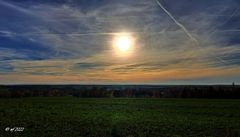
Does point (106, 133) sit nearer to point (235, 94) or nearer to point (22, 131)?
point (22, 131)

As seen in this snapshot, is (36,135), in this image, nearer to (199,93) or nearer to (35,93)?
(199,93)

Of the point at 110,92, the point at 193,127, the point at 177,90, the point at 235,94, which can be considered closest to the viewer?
the point at 193,127

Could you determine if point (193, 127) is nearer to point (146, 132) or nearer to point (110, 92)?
point (146, 132)

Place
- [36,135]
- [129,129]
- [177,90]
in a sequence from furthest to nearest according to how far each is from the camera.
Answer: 1. [177,90]
2. [129,129]
3. [36,135]

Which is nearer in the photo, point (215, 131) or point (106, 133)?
point (106, 133)

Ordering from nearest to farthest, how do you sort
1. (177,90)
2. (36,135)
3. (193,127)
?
1. (36,135)
2. (193,127)
3. (177,90)

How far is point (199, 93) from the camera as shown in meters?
113

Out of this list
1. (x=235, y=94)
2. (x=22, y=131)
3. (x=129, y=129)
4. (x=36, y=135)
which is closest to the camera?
(x=36, y=135)

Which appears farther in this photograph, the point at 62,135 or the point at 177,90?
the point at 177,90

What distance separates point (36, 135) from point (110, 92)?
107966 mm

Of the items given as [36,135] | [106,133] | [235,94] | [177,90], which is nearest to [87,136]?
[106,133]

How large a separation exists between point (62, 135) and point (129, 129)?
18.2 ft

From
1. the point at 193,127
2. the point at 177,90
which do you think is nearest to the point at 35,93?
the point at 177,90

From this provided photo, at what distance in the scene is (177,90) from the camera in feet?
397
